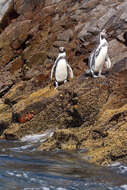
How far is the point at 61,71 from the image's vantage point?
13.1 metres

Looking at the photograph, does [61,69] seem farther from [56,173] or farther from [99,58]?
[56,173]

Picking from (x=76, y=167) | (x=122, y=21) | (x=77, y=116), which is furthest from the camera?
(x=122, y=21)

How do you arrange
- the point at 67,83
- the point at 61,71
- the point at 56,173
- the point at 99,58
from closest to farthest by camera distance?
1. the point at 56,173
2. the point at 67,83
3. the point at 99,58
4. the point at 61,71

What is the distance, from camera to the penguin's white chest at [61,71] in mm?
13141

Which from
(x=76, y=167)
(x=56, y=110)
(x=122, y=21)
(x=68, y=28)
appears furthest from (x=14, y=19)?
(x=76, y=167)

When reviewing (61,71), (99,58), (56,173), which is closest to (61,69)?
(61,71)

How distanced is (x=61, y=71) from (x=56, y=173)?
27.1 ft

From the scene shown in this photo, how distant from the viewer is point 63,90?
10.6 metres

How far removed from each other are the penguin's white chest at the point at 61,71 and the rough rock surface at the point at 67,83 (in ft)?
1.40

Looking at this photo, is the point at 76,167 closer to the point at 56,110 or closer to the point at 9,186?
the point at 9,186

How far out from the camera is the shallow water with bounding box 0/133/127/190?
14.4 ft

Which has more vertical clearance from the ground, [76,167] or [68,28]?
[68,28]

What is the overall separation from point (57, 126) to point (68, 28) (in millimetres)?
8437

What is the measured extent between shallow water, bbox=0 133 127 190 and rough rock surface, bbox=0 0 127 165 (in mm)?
504
